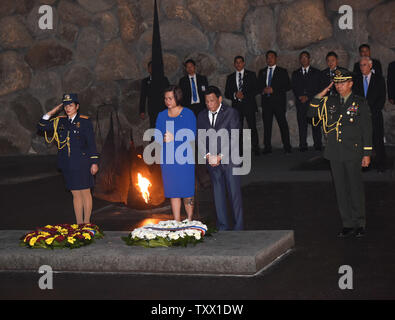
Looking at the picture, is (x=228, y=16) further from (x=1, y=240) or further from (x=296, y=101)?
(x=1, y=240)

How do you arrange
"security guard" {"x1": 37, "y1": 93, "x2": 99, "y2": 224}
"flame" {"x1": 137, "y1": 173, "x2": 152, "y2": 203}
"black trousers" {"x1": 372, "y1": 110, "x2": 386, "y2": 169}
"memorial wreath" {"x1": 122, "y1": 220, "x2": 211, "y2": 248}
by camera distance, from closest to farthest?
"memorial wreath" {"x1": 122, "y1": 220, "x2": 211, "y2": 248}, "security guard" {"x1": 37, "y1": 93, "x2": 99, "y2": 224}, "flame" {"x1": 137, "y1": 173, "x2": 152, "y2": 203}, "black trousers" {"x1": 372, "y1": 110, "x2": 386, "y2": 169}

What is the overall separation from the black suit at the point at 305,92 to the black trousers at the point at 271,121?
0.33 meters

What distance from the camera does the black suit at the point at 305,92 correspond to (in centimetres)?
1656

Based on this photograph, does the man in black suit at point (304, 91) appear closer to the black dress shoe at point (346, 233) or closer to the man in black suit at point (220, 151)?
the man in black suit at point (220, 151)

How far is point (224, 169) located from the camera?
29.7 feet

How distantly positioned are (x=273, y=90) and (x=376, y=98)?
3744 millimetres

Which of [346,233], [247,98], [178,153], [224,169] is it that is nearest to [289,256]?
[346,233]

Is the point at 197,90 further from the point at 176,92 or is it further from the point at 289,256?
the point at 289,256

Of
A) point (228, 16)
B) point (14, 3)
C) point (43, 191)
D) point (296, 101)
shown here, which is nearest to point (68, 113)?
point (43, 191)

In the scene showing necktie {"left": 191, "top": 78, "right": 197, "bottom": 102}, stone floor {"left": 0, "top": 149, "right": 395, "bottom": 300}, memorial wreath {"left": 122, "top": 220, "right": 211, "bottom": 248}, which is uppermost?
necktie {"left": 191, "top": 78, "right": 197, "bottom": 102}

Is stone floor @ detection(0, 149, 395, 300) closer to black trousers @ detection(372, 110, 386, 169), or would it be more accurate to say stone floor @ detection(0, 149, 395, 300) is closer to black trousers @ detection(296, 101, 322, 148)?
black trousers @ detection(372, 110, 386, 169)

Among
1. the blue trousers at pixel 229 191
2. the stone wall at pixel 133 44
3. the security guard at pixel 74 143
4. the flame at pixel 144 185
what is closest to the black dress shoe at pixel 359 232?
the blue trousers at pixel 229 191

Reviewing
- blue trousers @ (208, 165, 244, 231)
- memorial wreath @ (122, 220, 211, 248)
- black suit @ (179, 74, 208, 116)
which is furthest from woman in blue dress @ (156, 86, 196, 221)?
black suit @ (179, 74, 208, 116)

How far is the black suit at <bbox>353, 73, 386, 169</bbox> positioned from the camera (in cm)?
1328
